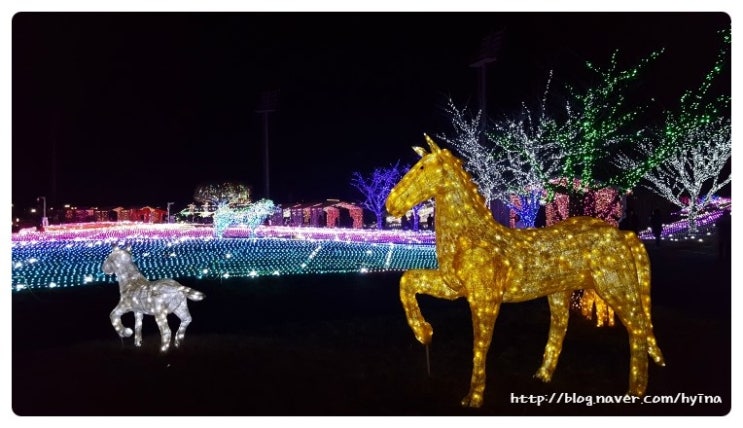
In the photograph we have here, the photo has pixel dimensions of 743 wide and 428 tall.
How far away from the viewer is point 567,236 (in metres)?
5.64

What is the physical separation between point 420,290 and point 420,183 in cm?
100

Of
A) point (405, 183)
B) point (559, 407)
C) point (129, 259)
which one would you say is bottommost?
point (559, 407)

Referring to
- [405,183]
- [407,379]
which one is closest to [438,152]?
[405,183]

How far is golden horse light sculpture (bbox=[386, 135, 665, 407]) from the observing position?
5371 mm

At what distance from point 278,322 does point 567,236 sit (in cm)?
502

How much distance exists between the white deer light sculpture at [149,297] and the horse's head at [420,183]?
3.09 meters

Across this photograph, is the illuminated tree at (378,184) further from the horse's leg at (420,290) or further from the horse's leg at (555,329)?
the horse's leg at (420,290)

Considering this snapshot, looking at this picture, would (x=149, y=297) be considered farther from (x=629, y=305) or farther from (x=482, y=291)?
(x=629, y=305)

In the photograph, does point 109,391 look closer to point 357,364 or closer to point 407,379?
point 357,364

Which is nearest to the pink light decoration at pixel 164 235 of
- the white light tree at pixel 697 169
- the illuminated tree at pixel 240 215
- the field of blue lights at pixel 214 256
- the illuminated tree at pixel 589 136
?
the field of blue lights at pixel 214 256

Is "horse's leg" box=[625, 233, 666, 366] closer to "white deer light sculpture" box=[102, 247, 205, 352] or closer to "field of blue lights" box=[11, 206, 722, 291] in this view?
"white deer light sculpture" box=[102, 247, 205, 352]

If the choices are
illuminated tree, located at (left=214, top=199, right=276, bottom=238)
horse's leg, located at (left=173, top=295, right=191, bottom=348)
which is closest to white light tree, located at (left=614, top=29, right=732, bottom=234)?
illuminated tree, located at (left=214, top=199, right=276, bottom=238)

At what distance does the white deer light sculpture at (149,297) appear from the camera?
734cm

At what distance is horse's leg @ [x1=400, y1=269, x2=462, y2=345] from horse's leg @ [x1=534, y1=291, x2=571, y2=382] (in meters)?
1.24
